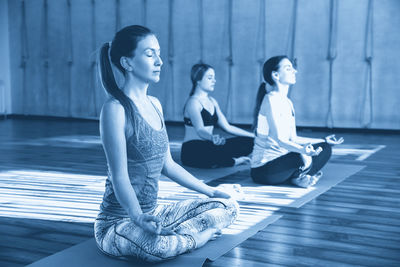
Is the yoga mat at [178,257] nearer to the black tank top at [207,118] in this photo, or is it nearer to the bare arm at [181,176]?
the bare arm at [181,176]

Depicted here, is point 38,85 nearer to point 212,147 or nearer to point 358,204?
point 212,147

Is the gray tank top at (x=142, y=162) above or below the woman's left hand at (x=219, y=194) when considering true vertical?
above

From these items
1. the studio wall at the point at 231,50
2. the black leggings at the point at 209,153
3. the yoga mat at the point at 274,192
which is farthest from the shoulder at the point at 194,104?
the studio wall at the point at 231,50

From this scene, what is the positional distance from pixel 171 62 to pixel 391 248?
20.1 ft

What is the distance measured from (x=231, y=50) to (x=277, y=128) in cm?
442

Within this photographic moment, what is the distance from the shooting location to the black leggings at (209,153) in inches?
156

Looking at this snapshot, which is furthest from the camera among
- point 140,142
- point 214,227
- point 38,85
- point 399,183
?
point 38,85

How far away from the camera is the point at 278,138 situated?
3.14 meters

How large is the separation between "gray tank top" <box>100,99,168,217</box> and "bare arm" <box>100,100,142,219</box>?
0.22 feet

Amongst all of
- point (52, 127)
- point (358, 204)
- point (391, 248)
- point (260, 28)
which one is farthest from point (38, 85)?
point (391, 248)

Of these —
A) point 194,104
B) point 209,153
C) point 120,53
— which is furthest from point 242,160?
point 120,53

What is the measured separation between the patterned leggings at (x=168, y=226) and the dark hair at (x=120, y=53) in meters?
0.39

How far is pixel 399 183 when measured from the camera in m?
3.31

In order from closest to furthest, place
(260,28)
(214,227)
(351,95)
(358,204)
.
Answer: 1. (214,227)
2. (358,204)
3. (351,95)
4. (260,28)
